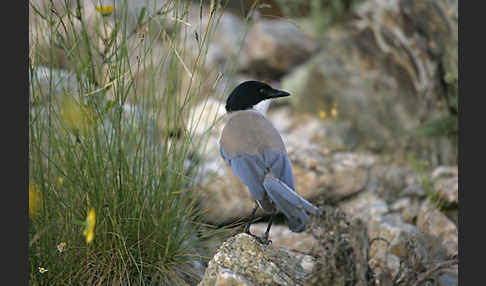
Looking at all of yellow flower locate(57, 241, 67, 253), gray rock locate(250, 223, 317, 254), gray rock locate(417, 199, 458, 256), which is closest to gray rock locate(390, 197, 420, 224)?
gray rock locate(417, 199, 458, 256)

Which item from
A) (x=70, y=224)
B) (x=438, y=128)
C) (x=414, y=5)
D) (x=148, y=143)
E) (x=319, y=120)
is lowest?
(x=319, y=120)

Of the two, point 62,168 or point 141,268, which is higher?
point 62,168

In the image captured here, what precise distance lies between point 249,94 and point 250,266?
2.98 feet

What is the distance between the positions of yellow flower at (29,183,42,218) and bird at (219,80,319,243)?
2.77 feet

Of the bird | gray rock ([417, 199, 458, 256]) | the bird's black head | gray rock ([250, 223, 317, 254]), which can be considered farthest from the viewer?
gray rock ([417, 199, 458, 256])

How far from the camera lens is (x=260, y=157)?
250 centimetres

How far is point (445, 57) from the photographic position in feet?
16.0

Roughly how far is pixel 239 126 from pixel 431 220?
158 centimetres

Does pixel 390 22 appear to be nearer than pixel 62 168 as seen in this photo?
No

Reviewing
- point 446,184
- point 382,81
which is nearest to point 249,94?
point 446,184

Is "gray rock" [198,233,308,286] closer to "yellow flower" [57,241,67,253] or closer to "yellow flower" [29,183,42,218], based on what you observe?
"yellow flower" [57,241,67,253]

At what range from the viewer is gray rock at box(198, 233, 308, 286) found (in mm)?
2164

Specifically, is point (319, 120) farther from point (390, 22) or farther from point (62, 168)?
point (62, 168)

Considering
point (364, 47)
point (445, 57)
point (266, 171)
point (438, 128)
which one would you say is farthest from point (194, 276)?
point (364, 47)
